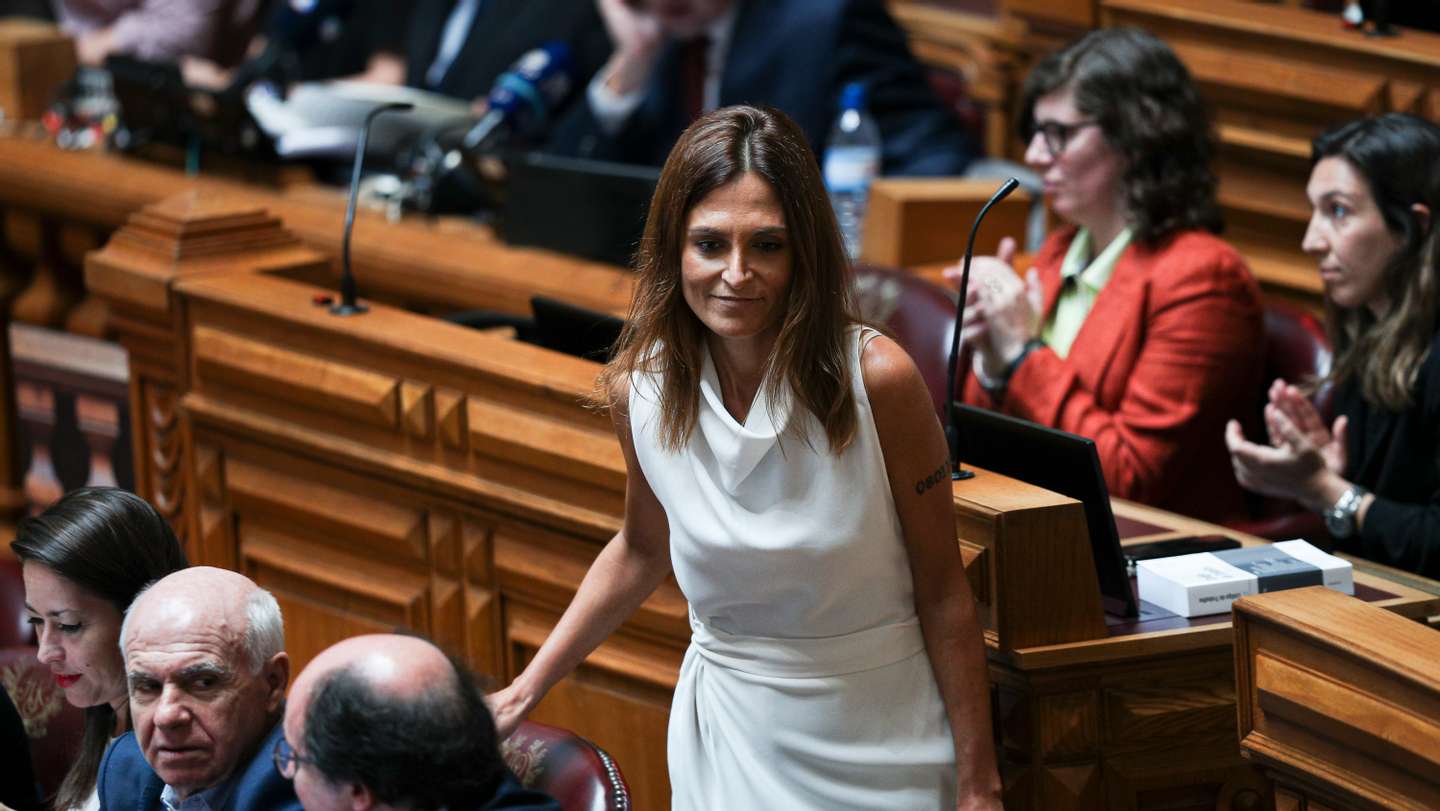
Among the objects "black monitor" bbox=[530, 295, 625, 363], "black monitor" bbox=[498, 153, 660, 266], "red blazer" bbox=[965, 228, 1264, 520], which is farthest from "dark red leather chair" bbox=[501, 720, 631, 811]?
"black monitor" bbox=[498, 153, 660, 266]

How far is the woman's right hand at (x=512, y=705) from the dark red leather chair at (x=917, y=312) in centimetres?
110

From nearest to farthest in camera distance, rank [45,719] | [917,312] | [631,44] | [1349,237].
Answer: [45,719] < [1349,237] < [917,312] < [631,44]

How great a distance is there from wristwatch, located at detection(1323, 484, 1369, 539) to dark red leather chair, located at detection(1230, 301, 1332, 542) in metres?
0.20

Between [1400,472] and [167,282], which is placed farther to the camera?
[167,282]

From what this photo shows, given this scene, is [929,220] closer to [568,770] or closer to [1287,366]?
[1287,366]

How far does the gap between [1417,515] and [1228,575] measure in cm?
48

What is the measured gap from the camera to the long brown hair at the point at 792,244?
5.89 ft

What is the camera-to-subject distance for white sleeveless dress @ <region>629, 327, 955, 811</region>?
1843 mm

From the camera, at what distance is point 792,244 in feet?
5.91

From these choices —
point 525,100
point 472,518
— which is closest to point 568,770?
point 472,518

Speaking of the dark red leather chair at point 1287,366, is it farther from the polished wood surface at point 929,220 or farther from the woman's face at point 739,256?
the woman's face at point 739,256

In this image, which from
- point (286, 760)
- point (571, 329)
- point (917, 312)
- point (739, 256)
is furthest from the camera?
point (917, 312)

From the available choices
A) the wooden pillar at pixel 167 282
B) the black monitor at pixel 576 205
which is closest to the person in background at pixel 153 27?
the black monitor at pixel 576 205

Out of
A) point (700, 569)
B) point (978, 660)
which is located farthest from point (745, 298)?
point (978, 660)
